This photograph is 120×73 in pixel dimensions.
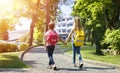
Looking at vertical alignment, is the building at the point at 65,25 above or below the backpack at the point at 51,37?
below

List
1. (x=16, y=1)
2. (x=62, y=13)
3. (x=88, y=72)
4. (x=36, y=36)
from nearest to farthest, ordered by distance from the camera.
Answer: (x=88, y=72)
(x=16, y=1)
(x=62, y=13)
(x=36, y=36)

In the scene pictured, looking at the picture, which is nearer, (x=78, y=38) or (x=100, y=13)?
(x=78, y=38)

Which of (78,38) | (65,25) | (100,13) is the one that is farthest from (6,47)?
(65,25)

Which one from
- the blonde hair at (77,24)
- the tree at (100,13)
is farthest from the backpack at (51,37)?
the tree at (100,13)

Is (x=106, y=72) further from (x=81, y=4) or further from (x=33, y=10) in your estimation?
(x=33, y=10)

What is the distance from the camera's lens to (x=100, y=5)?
76.6 feet

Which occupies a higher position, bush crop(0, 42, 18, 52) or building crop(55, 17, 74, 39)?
bush crop(0, 42, 18, 52)

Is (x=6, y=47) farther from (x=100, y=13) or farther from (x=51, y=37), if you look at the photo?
(x=51, y=37)

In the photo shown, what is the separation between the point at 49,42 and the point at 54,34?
39cm

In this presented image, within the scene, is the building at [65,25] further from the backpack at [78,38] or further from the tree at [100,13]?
the backpack at [78,38]

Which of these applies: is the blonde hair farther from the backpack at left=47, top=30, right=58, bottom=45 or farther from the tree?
the tree

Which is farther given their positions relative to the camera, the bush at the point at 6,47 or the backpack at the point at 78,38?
the bush at the point at 6,47

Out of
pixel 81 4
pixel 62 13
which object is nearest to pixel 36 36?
pixel 62 13

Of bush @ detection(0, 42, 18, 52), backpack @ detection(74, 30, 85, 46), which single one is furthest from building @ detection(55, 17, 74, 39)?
backpack @ detection(74, 30, 85, 46)
